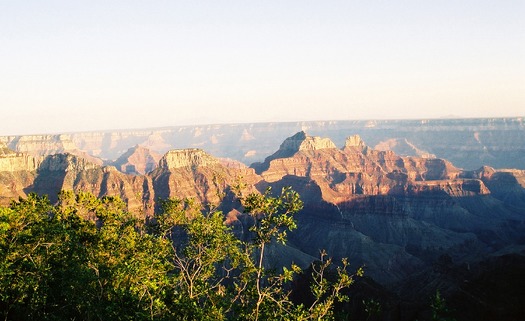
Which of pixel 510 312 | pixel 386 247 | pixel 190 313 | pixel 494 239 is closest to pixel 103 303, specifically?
pixel 190 313

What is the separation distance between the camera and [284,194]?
2944cm

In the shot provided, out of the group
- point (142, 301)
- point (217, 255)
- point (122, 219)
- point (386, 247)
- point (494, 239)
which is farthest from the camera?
point (494, 239)

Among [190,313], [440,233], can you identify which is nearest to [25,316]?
[190,313]

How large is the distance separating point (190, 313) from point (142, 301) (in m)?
4.85

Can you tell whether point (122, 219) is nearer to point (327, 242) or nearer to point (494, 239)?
point (327, 242)

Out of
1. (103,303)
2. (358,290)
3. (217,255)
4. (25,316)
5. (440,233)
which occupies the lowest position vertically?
A: (440,233)

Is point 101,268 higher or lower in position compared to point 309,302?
higher

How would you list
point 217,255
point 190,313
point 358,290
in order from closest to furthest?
point 190,313
point 217,255
point 358,290

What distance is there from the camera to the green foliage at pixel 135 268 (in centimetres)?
2905

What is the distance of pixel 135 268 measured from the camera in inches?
1194

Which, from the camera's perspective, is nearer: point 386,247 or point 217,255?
point 217,255

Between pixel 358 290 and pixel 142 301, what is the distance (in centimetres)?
6944

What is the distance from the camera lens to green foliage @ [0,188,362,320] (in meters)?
29.0

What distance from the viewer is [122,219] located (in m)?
40.7
